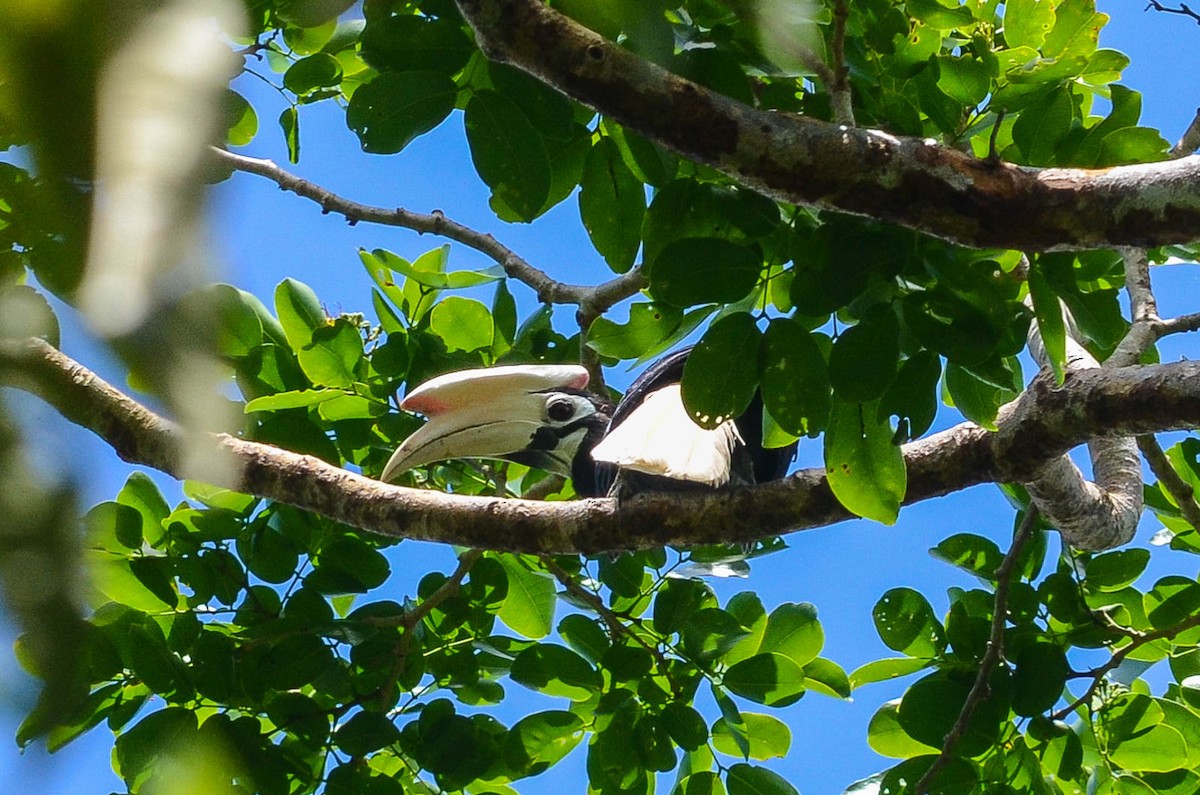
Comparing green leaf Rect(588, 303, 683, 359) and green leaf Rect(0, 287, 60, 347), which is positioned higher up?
green leaf Rect(588, 303, 683, 359)

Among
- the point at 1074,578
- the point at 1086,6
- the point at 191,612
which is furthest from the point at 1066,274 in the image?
the point at 191,612

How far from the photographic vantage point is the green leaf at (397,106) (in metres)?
1.55

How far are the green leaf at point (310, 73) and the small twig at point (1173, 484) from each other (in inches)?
58.7

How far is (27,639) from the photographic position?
0.15 meters

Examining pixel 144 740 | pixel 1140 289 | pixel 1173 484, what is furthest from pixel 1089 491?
pixel 144 740

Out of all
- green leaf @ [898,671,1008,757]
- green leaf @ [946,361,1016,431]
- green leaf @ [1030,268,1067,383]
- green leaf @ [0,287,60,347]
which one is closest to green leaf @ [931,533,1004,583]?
green leaf @ [898,671,1008,757]

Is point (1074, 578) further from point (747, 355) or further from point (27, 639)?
point (27, 639)

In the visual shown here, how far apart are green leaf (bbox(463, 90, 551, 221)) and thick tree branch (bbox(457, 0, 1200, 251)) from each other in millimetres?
377

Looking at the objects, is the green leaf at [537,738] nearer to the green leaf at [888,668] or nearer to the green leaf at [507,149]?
the green leaf at [888,668]

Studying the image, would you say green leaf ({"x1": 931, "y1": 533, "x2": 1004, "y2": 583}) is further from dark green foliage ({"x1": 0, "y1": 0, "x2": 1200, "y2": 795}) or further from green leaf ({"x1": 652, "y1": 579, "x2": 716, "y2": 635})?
green leaf ({"x1": 652, "y1": 579, "x2": 716, "y2": 635})

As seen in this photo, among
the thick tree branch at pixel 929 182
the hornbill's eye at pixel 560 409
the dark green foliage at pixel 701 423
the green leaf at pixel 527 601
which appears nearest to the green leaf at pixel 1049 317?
the dark green foliage at pixel 701 423

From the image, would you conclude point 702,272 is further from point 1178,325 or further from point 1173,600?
point 1173,600

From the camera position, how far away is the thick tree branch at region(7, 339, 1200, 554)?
5.02ft

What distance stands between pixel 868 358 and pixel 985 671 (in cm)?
73
